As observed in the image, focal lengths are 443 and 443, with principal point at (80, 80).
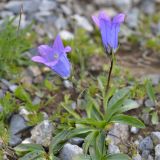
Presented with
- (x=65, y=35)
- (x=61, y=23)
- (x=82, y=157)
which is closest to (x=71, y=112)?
(x=82, y=157)

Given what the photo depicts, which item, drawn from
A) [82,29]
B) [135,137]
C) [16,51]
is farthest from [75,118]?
[82,29]

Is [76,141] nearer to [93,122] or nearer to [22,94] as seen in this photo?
[93,122]

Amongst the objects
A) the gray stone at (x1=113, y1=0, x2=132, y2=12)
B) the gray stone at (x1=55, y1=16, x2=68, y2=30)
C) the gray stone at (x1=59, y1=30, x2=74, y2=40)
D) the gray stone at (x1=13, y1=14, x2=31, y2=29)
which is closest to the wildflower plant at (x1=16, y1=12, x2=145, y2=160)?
the gray stone at (x1=59, y1=30, x2=74, y2=40)

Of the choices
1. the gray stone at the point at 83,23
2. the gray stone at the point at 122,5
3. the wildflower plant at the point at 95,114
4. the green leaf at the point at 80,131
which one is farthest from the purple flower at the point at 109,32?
the gray stone at the point at 122,5

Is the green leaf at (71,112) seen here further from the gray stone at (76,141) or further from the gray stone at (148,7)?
the gray stone at (148,7)

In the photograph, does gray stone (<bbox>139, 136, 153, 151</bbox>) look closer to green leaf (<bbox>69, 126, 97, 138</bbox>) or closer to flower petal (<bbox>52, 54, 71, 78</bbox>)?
green leaf (<bbox>69, 126, 97, 138</bbox>)

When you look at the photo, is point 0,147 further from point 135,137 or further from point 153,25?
point 153,25

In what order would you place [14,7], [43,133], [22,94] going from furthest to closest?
[14,7] → [22,94] → [43,133]
